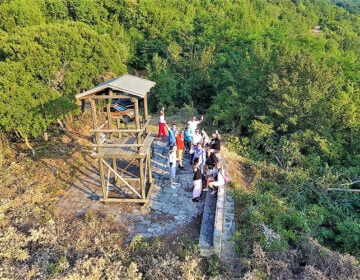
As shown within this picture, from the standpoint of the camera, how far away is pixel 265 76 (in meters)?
13.0

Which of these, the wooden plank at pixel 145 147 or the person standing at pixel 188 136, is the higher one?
the wooden plank at pixel 145 147

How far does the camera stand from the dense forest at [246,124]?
679 cm

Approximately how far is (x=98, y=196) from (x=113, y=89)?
3.61m

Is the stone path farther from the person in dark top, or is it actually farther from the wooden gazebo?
the person in dark top

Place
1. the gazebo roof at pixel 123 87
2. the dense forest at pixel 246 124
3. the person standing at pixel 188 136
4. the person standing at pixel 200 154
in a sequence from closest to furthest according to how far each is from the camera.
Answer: the dense forest at pixel 246 124 → the gazebo roof at pixel 123 87 → the person standing at pixel 200 154 → the person standing at pixel 188 136

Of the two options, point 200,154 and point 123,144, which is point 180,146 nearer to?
point 200,154

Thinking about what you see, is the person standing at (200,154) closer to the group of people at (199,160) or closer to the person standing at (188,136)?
the group of people at (199,160)

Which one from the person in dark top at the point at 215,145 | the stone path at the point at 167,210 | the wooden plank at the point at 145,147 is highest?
the wooden plank at the point at 145,147

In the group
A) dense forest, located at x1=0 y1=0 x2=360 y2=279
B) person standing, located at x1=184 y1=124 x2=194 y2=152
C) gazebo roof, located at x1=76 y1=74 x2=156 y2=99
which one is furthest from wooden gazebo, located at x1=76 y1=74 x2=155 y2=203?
person standing, located at x1=184 y1=124 x2=194 y2=152

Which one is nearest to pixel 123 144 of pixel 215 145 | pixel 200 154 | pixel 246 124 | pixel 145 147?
pixel 145 147

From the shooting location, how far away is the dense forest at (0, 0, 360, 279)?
6793 millimetres

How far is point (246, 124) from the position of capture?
13.5 m

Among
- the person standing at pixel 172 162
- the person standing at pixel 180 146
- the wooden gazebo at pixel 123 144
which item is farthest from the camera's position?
the person standing at pixel 180 146

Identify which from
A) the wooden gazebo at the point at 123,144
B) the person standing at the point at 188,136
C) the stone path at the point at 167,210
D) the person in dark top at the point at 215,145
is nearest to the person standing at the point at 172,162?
the stone path at the point at 167,210
